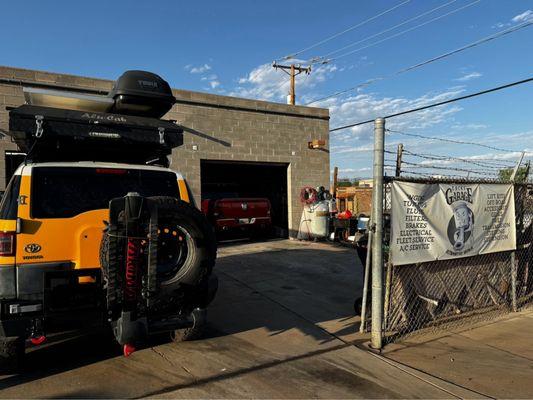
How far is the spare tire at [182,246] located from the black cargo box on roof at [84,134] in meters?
1.39

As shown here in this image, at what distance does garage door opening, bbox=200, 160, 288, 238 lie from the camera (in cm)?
1683

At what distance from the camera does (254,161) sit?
15445 millimetres

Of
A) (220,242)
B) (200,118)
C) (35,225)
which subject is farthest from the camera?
(220,242)

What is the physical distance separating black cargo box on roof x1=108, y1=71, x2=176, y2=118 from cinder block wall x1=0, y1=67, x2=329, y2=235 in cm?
690

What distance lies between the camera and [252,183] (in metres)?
19.9

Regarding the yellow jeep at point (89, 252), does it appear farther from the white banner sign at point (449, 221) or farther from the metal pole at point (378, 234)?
the white banner sign at point (449, 221)

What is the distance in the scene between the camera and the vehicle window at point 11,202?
3893 millimetres

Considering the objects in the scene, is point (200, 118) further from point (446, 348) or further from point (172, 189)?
point (446, 348)

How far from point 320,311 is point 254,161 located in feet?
31.5

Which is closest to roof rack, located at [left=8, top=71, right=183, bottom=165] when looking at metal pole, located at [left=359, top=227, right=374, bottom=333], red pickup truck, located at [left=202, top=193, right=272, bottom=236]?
metal pole, located at [left=359, top=227, right=374, bottom=333]

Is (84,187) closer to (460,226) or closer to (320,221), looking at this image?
(460,226)

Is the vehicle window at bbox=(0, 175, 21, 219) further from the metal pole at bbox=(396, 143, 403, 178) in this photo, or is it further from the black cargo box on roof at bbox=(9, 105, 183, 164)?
the metal pole at bbox=(396, 143, 403, 178)

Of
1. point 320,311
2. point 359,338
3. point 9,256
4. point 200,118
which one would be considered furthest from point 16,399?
point 200,118

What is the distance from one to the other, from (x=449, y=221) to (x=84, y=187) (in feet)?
14.2
